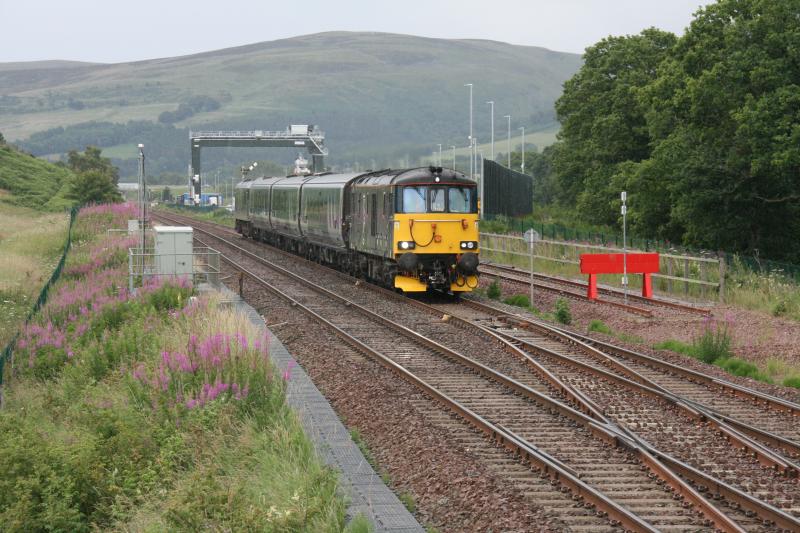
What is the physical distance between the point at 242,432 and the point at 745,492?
5.07 m

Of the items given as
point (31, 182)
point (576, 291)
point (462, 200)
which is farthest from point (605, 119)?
point (31, 182)

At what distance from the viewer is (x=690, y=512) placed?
363 inches

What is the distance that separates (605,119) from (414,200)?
3126 centimetres

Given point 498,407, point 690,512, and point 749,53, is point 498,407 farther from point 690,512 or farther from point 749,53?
point 749,53

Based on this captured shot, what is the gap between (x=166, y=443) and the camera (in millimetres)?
11195

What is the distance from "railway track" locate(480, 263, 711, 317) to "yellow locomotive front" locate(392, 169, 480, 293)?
122 inches

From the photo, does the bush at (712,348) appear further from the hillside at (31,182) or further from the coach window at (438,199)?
the hillside at (31,182)

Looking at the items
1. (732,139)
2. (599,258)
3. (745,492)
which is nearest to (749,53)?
(732,139)

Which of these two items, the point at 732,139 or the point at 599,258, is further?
the point at 732,139

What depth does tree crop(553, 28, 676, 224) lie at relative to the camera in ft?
179

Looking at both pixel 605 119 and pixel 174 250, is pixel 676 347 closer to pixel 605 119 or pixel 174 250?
pixel 174 250

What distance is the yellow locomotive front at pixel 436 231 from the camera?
26.0 m

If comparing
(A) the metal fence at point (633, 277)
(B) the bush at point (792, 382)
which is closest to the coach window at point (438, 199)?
(A) the metal fence at point (633, 277)

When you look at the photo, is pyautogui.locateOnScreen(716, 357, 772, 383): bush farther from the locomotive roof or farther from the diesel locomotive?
the locomotive roof
